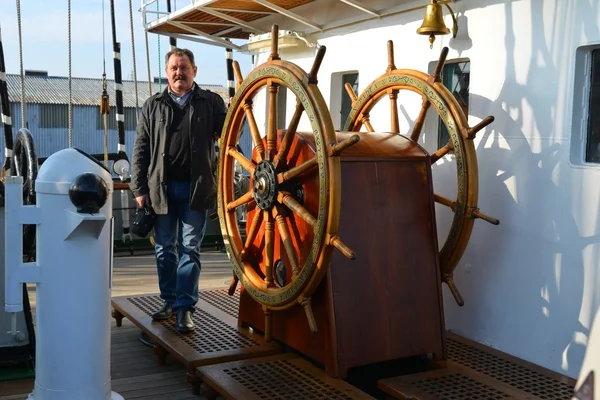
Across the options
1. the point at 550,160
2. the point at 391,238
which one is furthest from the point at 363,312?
the point at 550,160

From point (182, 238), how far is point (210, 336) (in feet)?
1.66

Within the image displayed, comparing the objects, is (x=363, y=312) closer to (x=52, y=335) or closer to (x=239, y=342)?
(x=239, y=342)

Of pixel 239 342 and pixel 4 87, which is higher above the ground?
pixel 4 87

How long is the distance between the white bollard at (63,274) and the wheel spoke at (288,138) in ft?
2.96

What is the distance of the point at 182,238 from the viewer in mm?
3676

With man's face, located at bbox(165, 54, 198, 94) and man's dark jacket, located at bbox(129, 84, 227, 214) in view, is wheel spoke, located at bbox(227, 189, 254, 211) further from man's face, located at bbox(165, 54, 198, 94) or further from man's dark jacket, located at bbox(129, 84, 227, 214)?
man's face, located at bbox(165, 54, 198, 94)

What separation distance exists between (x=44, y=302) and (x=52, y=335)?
4.4 inches

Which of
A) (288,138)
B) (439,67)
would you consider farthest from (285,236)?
(439,67)

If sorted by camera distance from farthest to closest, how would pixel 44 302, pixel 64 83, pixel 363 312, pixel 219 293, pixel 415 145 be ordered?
1. pixel 64 83
2. pixel 219 293
3. pixel 415 145
4. pixel 363 312
5. pixel 44 302

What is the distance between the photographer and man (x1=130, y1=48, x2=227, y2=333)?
361 cm

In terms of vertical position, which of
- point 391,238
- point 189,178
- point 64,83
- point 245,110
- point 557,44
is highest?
point 64,83

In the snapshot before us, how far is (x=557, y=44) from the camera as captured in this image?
3115 mm

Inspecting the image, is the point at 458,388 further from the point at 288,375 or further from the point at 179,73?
the point at 179,73


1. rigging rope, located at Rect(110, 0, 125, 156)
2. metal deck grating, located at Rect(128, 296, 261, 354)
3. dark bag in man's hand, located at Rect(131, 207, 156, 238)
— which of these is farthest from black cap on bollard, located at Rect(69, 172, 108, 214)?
rigging rope, located at Rect(110, 0, 125, 156)
